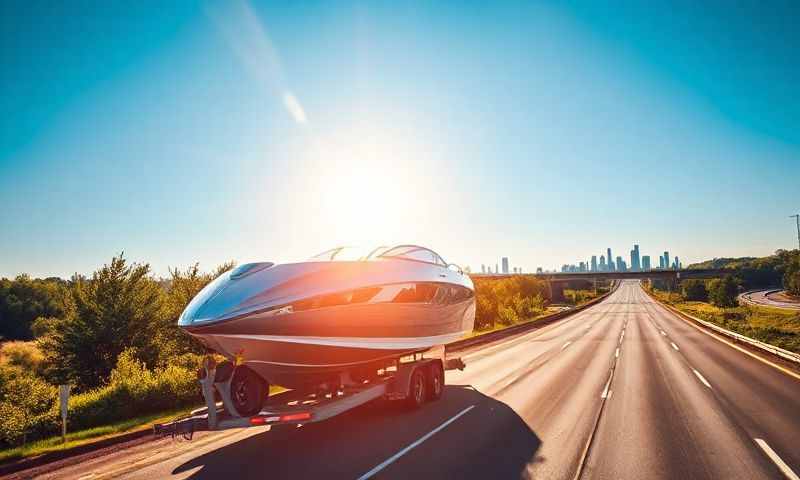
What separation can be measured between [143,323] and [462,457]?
15731 millimetres

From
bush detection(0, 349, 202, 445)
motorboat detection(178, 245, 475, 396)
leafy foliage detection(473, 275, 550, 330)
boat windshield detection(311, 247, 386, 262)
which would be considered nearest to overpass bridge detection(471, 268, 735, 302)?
leafy foliage detection(473, 275, 550, 330)

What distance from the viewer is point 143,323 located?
18.0 m

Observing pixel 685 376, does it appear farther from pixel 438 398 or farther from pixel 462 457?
pixel 462 457

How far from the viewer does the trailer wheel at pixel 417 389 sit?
1041 centimetres

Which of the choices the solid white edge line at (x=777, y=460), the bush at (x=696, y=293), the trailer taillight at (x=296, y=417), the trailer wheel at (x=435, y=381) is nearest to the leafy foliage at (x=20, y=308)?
the trailer wheel at (x=435, y=381)

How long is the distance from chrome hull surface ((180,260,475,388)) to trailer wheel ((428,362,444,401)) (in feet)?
4.53

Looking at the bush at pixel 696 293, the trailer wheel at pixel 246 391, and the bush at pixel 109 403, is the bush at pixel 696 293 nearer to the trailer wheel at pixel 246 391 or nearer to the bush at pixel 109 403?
the bush at pixel 109 403

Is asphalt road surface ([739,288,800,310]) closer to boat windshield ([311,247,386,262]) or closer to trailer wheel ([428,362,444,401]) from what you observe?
trailer wheel ([428,362,444,401])

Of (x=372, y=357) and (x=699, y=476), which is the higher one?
(x=372, y=357)

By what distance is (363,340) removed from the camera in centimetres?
877

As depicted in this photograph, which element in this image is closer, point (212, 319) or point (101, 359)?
point (212, 319)

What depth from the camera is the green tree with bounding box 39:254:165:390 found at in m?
16.7

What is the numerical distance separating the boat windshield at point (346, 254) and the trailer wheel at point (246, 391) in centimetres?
233

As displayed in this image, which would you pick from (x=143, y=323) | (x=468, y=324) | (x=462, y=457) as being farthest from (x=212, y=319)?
(x=143, y=323)
